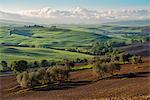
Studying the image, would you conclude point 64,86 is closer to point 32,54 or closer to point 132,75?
point 132,75

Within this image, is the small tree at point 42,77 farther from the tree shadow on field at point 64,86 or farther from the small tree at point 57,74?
the tree shadow on field at point 64,86

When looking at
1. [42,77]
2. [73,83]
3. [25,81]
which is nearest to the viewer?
[73,83]

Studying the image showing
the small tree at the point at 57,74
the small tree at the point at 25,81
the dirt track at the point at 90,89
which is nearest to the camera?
the dirt track at the point at 90,89

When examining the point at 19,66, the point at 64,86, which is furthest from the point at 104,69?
the point at 19,66

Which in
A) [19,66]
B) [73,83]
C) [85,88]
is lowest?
[19,66]


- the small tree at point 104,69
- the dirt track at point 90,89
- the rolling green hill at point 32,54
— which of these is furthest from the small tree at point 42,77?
the rolling green hill at point 32,54

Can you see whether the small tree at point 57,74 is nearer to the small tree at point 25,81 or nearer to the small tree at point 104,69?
the small tree at point 25,81

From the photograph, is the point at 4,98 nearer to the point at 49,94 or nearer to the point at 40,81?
the point at 49,94

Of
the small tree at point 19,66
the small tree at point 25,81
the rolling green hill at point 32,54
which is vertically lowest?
the rolling green hill at point 32,54

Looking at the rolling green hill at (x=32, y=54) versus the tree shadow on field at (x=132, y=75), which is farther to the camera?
the rolling green hill at (x=32, y=54)

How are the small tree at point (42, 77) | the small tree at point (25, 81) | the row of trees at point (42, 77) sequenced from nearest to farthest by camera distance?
the small tree at point (25, 81) → the row of trees at point (42, 77) → the small tree at point (42, 77)

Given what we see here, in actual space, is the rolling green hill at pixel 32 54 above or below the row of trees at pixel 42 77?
below

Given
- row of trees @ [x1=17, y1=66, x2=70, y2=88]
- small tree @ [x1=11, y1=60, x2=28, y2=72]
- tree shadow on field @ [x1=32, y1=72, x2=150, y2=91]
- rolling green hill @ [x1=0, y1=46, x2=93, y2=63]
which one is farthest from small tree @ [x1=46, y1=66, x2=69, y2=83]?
rolling green hill @ [x1=0, y1=46, x2=93, y2=63]
